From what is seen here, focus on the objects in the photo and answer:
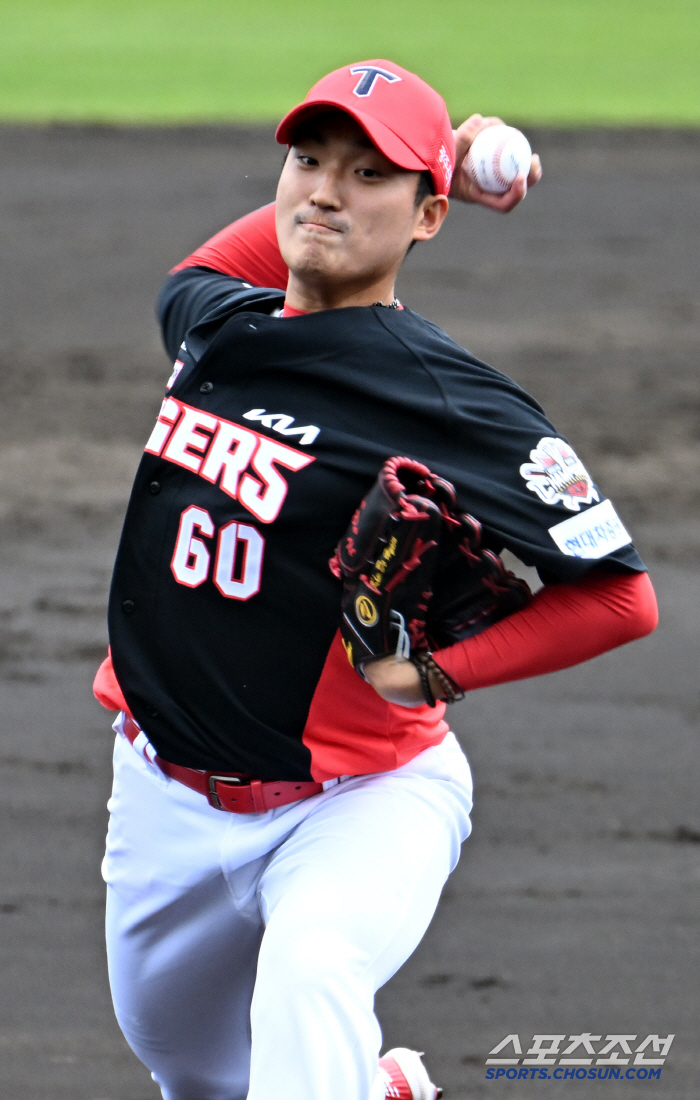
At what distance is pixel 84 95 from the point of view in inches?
579

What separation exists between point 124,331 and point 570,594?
6.99 metres

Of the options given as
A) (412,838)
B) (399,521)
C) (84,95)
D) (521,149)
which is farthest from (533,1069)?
(84,95)

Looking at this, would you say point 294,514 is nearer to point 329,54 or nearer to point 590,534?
point 590,534

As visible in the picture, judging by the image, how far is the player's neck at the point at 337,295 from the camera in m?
2.18

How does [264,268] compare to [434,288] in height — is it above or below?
above

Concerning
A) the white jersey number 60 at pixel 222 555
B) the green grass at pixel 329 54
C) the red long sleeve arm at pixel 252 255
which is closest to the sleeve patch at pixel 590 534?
the white jersey number 60 at pixel 222 555

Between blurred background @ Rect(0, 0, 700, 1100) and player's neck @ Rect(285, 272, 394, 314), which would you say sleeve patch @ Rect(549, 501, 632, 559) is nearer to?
player's neck @ Rect(285, 272, 394, 314)

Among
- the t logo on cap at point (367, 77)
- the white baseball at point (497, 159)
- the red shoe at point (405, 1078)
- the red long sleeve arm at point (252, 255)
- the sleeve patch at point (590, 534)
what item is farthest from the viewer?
the red long sleeve arm at point (252, 255)

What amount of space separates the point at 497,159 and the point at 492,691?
109 inches

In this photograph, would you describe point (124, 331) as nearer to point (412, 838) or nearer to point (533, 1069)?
point (533, 1069)

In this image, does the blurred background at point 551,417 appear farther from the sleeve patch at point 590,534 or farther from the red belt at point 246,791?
the sleeve patch at point 590,534

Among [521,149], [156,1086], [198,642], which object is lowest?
[156,1086]

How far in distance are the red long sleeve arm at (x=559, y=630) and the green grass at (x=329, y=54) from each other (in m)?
12.4

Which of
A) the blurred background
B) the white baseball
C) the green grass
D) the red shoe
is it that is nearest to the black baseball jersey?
the white baseball
